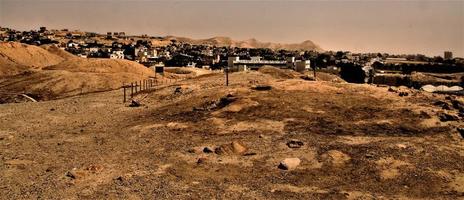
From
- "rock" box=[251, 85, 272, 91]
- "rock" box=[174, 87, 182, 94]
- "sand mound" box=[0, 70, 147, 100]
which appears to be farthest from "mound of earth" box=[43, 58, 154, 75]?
"rock" box=[251, 85, 272, 91]

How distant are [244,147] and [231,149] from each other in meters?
0.78

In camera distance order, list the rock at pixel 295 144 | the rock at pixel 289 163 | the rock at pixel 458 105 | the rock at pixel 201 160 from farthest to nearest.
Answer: the rock at pixel 458 105
the rock at pixel 295 144
the rock at pixel 201 160
the rock at pixel 289 163

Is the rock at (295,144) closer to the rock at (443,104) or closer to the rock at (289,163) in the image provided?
the rock at (289,163)

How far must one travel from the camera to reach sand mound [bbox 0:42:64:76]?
3423 inches

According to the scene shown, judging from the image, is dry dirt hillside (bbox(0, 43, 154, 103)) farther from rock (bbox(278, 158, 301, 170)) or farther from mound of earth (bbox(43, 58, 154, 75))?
rock (bbox(278, 158, 301, 170))

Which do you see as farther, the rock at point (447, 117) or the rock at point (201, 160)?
the rock at point (447, 117)

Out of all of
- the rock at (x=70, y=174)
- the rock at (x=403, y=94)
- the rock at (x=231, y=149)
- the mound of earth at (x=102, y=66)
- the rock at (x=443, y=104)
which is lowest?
the rock at (x=70, y=174)

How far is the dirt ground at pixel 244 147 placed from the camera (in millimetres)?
19578

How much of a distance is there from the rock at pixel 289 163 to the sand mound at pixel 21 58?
73037mm

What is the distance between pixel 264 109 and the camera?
31.7 m

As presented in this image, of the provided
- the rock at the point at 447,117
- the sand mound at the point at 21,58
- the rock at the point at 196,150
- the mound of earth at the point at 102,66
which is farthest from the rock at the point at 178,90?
the sand mound at the point at 21,58

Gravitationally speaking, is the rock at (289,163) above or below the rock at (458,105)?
below

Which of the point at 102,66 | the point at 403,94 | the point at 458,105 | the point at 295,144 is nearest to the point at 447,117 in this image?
the point at 458,105

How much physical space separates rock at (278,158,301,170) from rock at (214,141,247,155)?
108 inches
